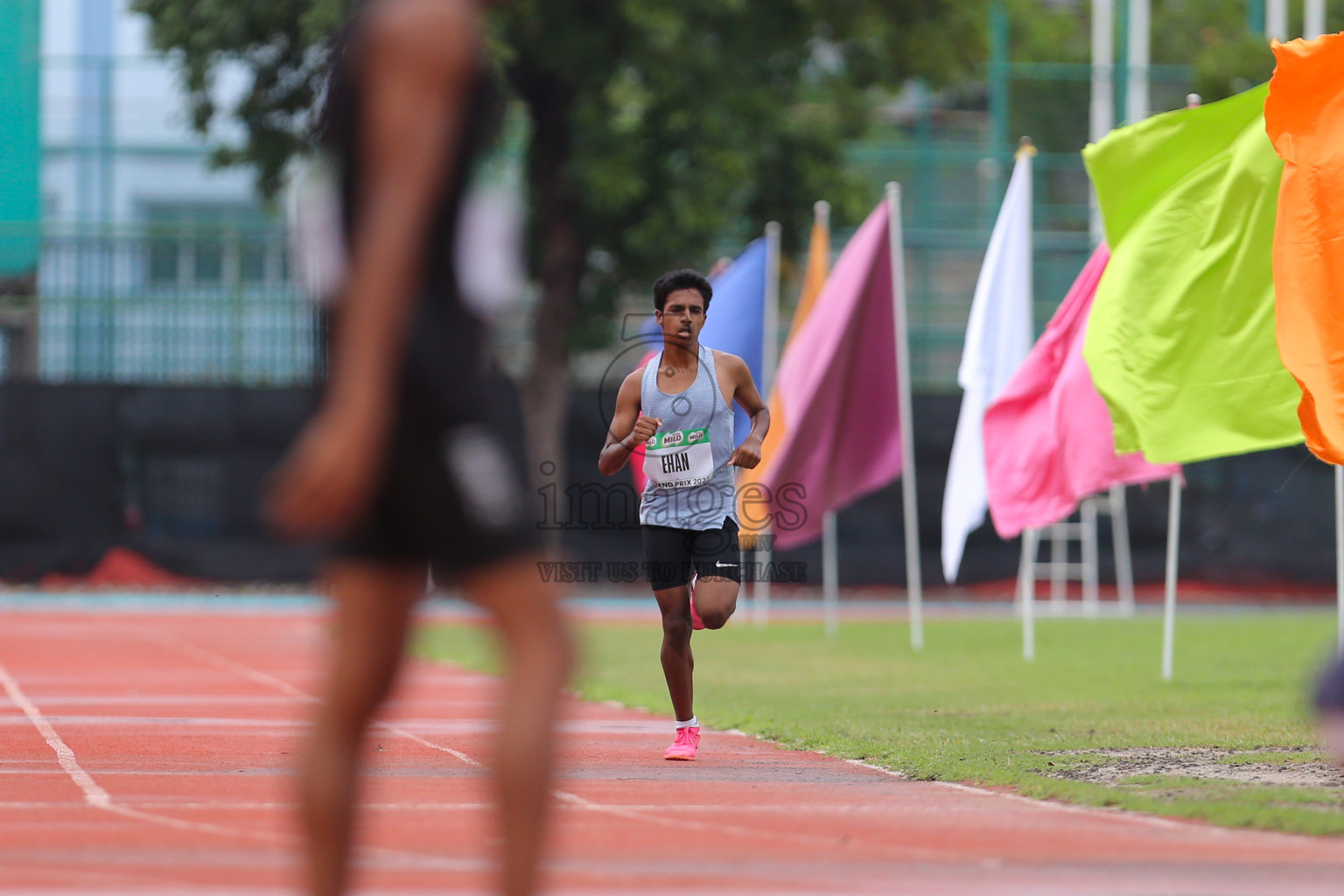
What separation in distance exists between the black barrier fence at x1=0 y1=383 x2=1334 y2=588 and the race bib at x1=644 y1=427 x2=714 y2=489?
15379 millimetres

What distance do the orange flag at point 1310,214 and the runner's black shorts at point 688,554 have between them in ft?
10.0

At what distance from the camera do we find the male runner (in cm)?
816

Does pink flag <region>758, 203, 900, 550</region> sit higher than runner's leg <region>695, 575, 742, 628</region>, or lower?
higher

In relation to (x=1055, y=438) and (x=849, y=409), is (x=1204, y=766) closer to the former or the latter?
(x=1055, y=438)

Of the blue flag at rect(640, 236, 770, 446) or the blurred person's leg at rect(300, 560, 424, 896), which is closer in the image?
the blurred person's leg at rect(300, 560, 424, 896)

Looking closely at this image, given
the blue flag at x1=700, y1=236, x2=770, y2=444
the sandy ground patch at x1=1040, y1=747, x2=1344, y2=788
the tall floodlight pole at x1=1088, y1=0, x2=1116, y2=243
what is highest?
the tall floodlight pole at x1=1088, y1=0, x2=1116, y2=243

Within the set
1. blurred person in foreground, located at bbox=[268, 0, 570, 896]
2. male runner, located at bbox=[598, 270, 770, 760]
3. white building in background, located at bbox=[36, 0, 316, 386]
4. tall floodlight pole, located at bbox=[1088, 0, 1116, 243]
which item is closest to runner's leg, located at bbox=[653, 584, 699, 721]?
male runner, located at bbox=[598, 270, 770, 760]

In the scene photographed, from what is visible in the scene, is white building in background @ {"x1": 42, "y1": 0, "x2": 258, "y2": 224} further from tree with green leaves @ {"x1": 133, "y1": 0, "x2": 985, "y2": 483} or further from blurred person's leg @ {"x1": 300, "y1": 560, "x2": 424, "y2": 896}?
blurred person's leg @ {"x1": 300, "y1": 560, "x2": 424, "y2": 896}

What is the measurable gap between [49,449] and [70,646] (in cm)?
851

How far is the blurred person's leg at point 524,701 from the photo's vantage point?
11.6ft

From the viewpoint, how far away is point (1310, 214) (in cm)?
964

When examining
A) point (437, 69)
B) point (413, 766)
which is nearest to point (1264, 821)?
point (413, 766)

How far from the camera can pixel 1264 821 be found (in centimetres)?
592

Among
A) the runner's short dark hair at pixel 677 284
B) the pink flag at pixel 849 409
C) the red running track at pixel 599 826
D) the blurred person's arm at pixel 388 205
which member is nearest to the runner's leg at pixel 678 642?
the red running track at pixel 599 826
